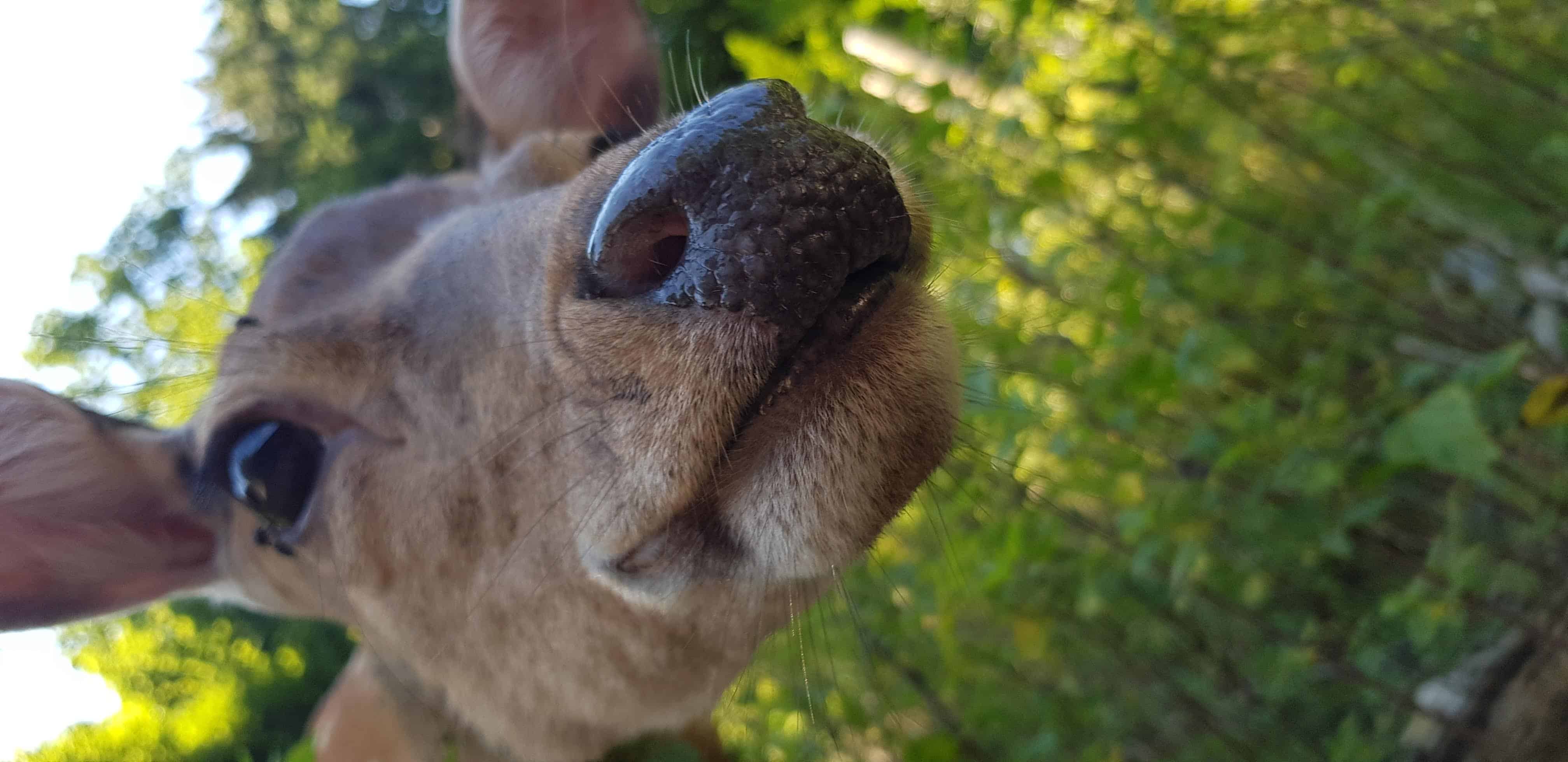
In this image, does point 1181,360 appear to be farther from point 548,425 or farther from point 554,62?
point 554,62

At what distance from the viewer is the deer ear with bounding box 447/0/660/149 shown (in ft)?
9.43

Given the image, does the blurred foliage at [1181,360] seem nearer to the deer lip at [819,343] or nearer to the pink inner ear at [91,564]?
the pink inner ear at [91,564]

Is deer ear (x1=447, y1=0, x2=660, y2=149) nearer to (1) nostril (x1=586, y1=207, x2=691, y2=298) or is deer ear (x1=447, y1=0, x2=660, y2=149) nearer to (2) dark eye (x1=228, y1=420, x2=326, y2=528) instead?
(2) dark eye (x1=228, y1=420, x2=326, y2=528)

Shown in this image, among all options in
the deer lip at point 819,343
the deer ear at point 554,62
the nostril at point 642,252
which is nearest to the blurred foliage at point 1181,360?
the deer ear at point 554,62

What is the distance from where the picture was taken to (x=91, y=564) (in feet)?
7.06

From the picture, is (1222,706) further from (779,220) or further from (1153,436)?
(779,220)

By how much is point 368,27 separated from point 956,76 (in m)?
5.37

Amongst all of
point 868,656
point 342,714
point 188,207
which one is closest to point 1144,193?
point 868,656

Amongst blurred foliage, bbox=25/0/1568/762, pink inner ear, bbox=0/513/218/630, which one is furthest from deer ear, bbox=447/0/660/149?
pink inner ear, bbox=0/513/218/630

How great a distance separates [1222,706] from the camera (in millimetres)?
3234

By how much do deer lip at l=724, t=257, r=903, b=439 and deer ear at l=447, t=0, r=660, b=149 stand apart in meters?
1.68

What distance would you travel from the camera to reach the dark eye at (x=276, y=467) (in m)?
2.11

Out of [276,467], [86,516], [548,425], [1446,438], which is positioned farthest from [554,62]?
[1446,438]

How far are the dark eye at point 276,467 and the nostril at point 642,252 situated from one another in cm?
116
